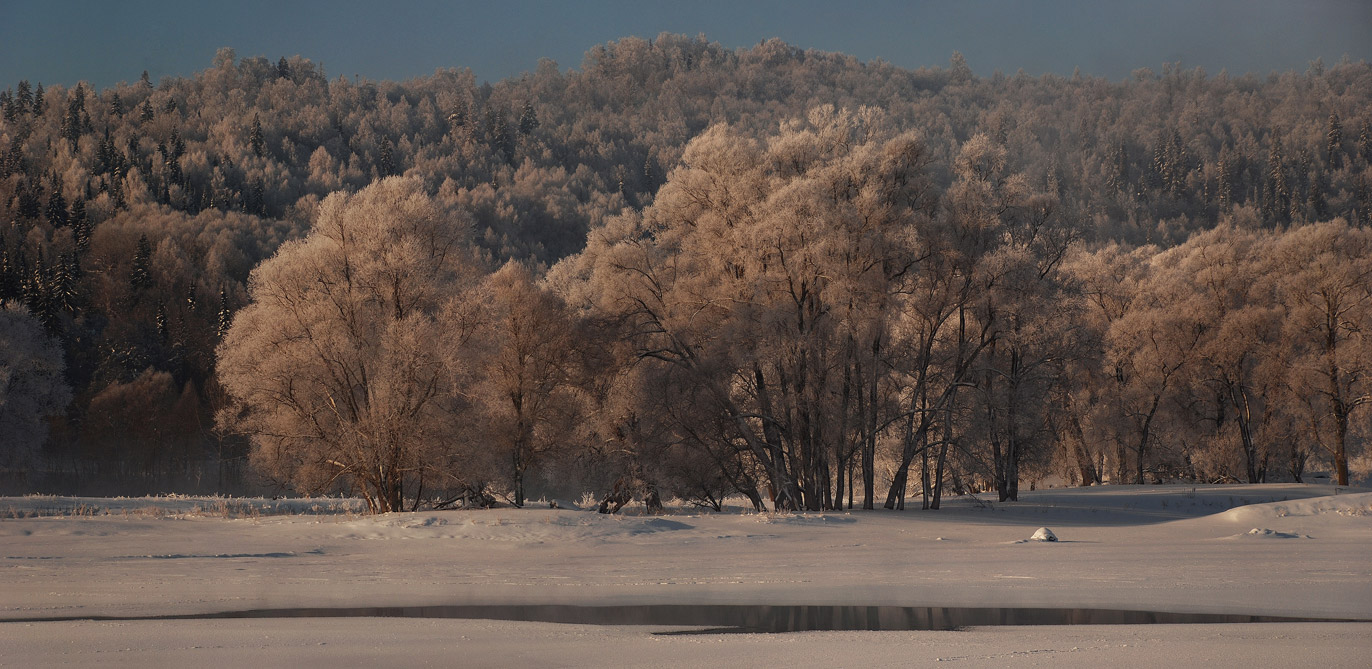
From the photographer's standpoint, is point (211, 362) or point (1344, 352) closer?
point (1344, 352)

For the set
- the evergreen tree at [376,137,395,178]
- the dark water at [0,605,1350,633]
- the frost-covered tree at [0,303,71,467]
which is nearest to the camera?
the dark water at [0,605,1350,633]

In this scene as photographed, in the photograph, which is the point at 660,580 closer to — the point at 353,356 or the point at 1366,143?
the point at 353,356

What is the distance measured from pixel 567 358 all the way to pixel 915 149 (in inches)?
533

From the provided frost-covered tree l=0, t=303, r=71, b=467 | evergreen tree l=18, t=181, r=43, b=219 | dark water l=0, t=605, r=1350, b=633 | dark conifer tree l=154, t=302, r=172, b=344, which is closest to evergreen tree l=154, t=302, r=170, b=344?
dark conifer tree l=154, t=302, r=172, b=344

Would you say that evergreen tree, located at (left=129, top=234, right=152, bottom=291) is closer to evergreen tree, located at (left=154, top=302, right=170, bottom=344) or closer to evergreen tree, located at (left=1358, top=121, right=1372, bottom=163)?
evergreen tree, located at (left=154, top=302, right=170, bottom=344)

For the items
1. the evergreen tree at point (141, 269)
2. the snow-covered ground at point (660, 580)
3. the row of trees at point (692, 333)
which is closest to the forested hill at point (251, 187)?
the evergreen tree at point (141, 269)

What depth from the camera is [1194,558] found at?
18.4 m

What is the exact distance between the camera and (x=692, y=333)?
3247 cm

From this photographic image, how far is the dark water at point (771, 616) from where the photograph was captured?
11766 mm

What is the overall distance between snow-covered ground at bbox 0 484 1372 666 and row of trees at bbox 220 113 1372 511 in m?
4.77

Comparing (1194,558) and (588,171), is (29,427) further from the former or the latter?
(588,171)

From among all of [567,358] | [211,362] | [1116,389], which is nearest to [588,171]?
[211,362]

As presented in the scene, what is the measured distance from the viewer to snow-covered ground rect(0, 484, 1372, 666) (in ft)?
31.8

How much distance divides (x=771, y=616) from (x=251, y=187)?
138 meters
